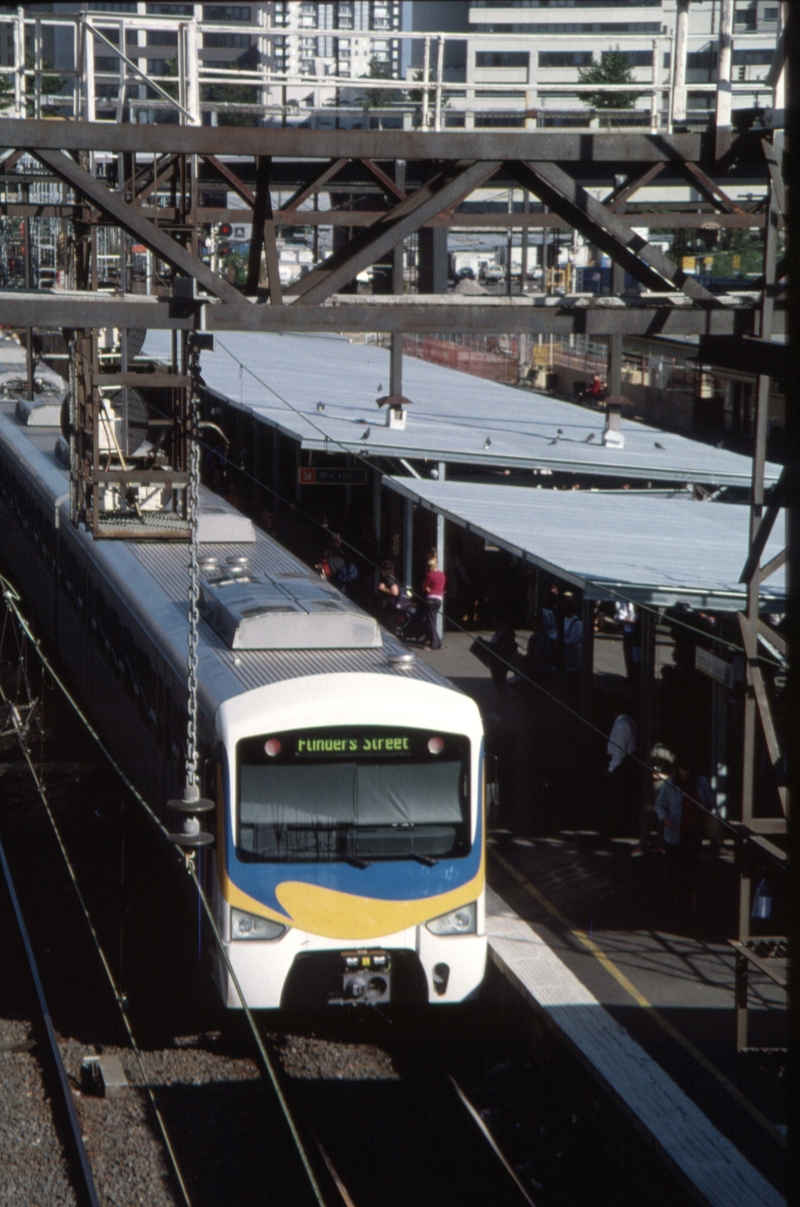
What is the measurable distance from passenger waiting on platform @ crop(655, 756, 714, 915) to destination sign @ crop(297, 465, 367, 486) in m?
11.1

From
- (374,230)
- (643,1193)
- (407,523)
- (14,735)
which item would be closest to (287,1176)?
(643,1193)

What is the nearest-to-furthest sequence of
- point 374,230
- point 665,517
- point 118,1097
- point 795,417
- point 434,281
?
point 795,417 < point 374,230 < point 118,1097 < point 665,517 < point 434,281

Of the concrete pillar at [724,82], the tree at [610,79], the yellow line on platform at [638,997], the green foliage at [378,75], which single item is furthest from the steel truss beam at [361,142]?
the tree at [610,79]

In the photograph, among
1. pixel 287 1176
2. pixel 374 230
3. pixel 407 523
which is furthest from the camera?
pixel 407 523

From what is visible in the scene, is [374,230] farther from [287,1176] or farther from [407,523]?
[407,523]

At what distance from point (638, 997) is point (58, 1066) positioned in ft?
12.6

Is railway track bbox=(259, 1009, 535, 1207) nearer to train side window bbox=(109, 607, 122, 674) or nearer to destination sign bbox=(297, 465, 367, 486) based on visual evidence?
train side window bbox=(109, 607, 122, 674)

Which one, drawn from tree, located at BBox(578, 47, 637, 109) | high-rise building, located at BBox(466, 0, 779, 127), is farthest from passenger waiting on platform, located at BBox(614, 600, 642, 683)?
high-rise building, located at BBox(466, 0, 779, 127)

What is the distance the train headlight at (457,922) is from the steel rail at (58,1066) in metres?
2.39

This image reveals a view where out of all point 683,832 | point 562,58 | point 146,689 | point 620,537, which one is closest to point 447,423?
point 620,537

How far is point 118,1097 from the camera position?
28.8 feet

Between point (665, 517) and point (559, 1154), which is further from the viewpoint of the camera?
point (665, 517)

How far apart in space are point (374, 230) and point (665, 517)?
31.7 ft

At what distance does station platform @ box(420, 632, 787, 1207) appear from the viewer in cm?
785
